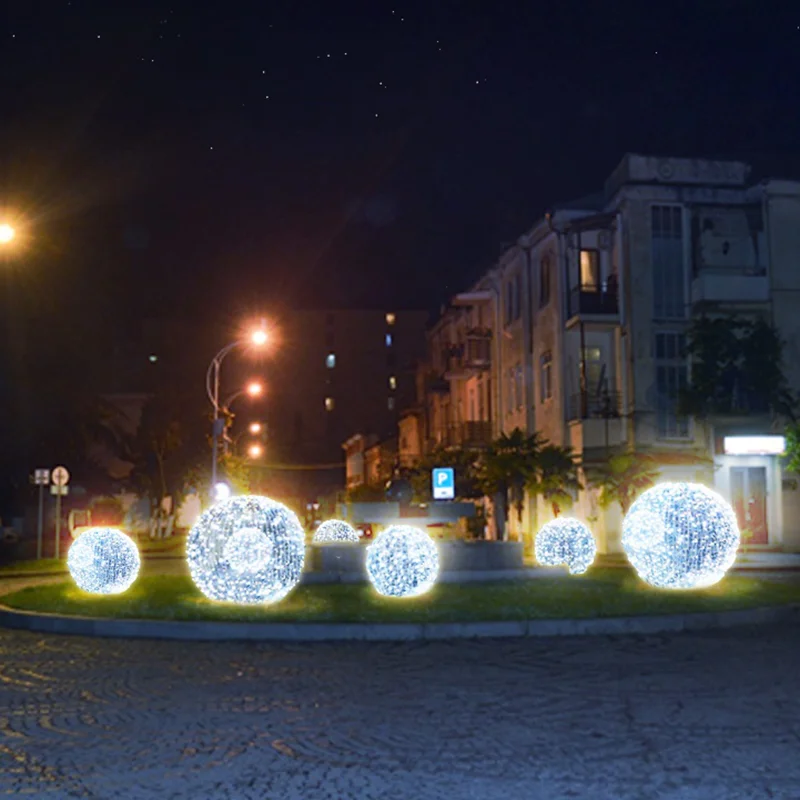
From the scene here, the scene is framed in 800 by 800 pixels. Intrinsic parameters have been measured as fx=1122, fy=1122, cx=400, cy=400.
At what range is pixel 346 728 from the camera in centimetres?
823

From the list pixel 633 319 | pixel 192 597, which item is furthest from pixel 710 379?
pixel 192 597

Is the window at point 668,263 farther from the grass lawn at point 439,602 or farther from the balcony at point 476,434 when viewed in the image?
the grass lawn at point 439,602

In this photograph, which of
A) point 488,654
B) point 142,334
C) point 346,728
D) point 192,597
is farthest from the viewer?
point 142,334

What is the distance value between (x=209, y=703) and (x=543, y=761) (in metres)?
3.27

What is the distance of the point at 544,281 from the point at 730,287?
23.7 feet

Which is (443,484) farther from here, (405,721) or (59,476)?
(405,721)

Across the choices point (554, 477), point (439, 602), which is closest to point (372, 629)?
point (439, 602)

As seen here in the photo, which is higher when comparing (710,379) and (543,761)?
(710,379)

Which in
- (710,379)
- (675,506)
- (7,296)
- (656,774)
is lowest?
(656,774)

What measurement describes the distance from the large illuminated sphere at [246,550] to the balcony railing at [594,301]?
23737 mm

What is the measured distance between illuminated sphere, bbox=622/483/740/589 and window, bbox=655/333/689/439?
20.6 meters

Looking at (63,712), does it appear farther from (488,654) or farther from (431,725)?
(488,654)

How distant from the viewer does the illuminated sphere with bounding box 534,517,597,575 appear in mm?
21469

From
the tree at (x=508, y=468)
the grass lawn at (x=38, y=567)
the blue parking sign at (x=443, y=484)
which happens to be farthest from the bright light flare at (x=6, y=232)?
the blue parking sign at (x=443, y=484)
